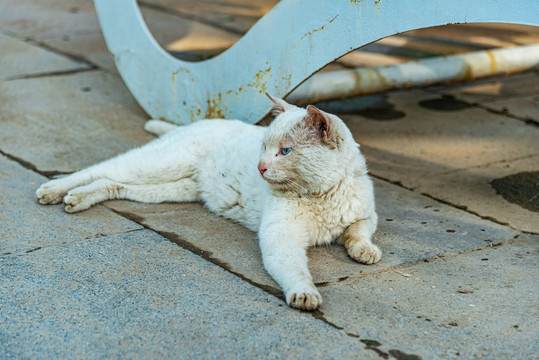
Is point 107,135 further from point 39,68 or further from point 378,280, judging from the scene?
point 378,280

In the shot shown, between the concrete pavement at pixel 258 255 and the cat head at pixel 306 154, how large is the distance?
45cm

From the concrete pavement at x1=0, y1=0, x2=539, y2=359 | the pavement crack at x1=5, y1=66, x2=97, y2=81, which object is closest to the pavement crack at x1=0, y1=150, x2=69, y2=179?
the concrete pavement at x1=0, y1=0, x2=539, y2=359

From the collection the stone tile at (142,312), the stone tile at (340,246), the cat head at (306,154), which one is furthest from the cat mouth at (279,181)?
the stone tile at (142,312)

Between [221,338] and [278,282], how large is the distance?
0.54 m

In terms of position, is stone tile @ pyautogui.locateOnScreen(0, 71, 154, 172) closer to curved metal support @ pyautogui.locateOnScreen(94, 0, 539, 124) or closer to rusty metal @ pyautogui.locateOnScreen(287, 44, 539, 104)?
curved metal support @ pyautogui.locateOnScreen(94, 0, 539, 124)

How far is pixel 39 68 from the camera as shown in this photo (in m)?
7.23

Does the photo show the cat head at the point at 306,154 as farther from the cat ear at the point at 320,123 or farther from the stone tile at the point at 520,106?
the stone tile at the point at 520,106

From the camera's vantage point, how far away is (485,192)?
5055 mm

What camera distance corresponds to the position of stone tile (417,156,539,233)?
183 inches

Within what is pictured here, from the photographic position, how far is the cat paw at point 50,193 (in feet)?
14.7

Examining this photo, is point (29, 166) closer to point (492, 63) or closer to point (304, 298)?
point (304, 298)

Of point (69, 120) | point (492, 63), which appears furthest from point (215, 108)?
point (492, 63)

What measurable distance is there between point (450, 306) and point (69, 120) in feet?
12.4

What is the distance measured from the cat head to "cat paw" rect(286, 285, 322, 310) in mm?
688
